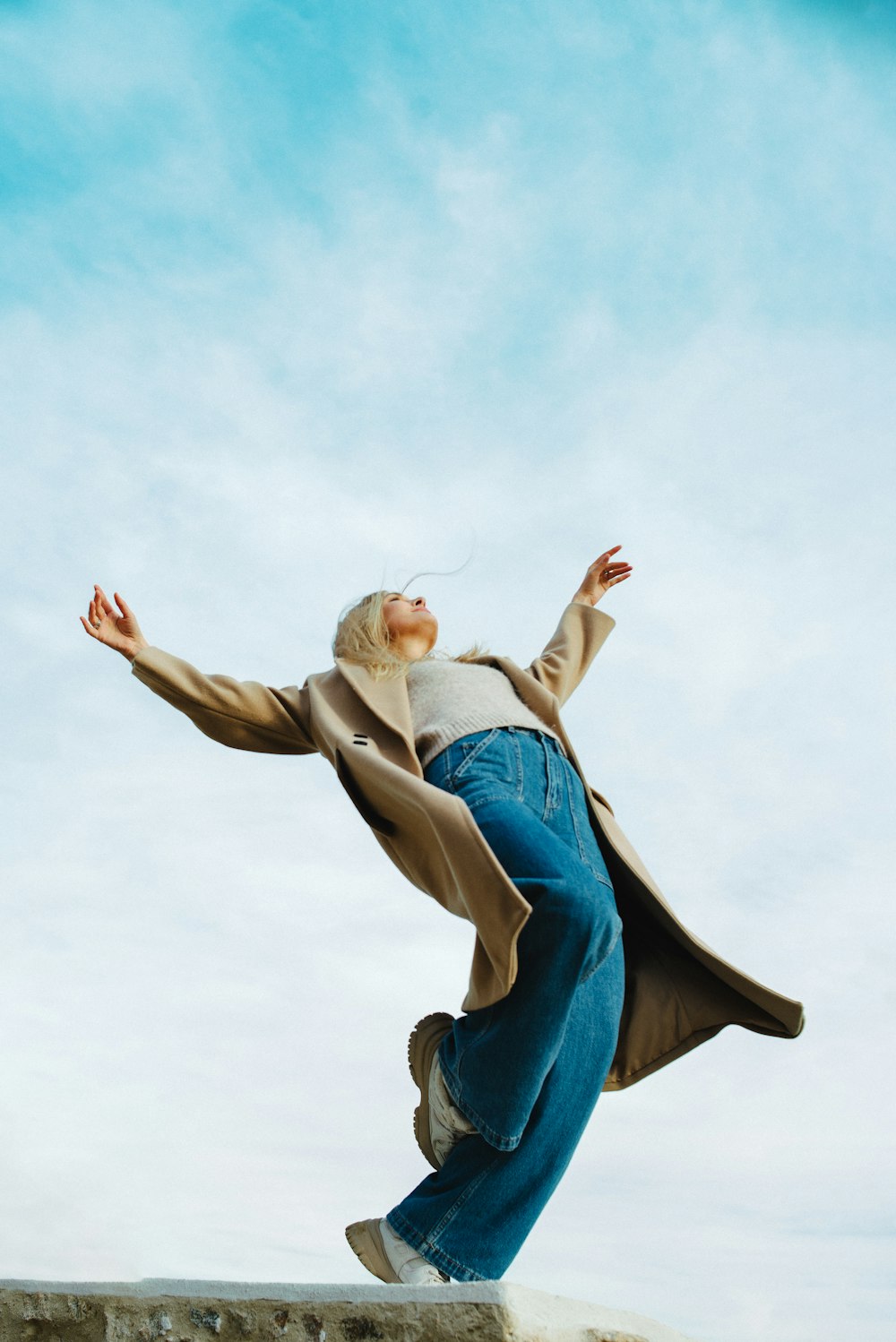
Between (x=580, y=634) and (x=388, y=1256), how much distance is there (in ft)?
7.55

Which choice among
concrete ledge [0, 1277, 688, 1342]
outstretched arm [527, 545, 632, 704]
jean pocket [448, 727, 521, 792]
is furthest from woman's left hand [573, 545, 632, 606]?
concrete ledge [0, 1277, 688, 1342]

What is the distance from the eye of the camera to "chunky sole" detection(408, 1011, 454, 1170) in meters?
3.26

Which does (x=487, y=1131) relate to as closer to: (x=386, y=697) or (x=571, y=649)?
(x=386, y=697)

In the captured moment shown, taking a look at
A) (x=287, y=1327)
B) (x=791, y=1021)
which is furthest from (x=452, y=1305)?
(x=791, y=1021)

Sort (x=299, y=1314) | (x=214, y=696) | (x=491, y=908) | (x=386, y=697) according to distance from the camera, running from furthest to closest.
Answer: (x=214, y=696), (x=386, y=697), (x=491, y=908), (x=299, y=1314)

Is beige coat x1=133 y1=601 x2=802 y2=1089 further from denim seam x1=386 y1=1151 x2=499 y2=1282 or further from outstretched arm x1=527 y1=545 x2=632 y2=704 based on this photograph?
denim seam x1=386 y1=1151 x2=499 y2=1282

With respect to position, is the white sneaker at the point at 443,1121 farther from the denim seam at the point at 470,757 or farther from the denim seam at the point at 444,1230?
the denim seam at the point at 470,757

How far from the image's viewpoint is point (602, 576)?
190 inches

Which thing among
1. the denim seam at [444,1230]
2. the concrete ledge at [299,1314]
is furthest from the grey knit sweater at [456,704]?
the concrete ledge at [299,1314]

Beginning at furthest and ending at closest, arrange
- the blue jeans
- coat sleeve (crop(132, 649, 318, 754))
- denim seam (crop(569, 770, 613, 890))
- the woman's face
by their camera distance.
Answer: the woman's face → coat sleeve (crop(132, 649, 318, 754)) → denim seam (crop(569, 770, 613, 890)) → the blue jeans

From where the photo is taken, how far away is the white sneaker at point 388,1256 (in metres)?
3.01

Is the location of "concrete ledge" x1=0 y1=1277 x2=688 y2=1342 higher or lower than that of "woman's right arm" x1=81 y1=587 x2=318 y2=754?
lower

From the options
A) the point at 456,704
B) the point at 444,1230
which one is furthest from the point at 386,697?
the point at 444,1230

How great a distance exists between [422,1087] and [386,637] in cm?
148
